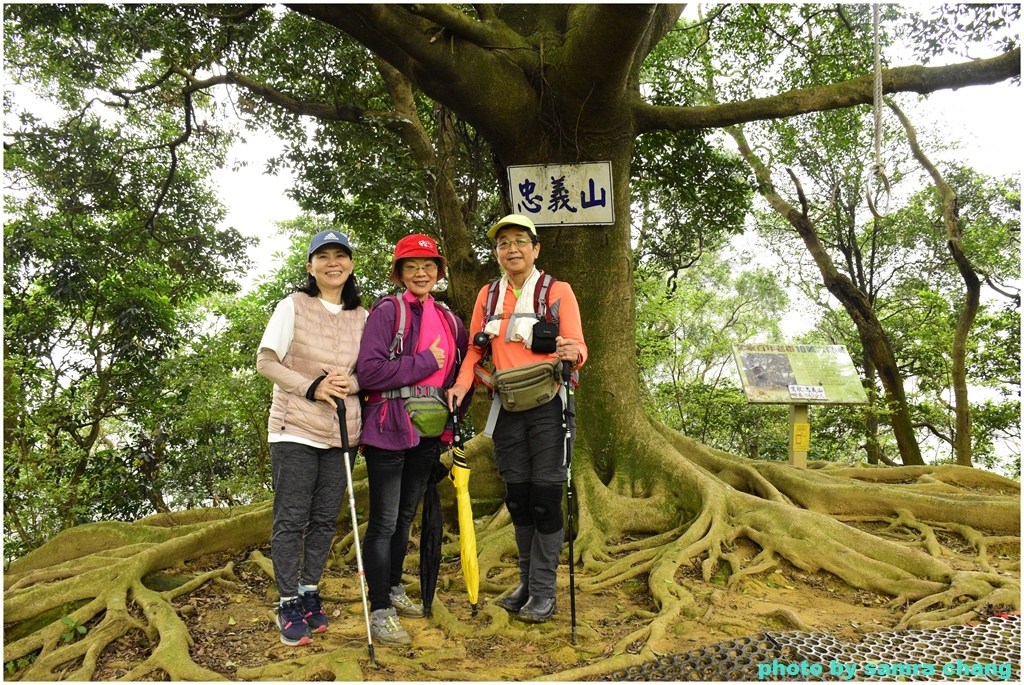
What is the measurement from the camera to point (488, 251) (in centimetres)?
863

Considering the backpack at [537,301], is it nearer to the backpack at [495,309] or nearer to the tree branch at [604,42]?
the backpack at [495,309]

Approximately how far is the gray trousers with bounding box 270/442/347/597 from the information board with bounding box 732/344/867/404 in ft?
15.6

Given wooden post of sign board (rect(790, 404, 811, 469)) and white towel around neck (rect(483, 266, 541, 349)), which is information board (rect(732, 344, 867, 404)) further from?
white towel around neck (rect(483, 266, 541, 349))

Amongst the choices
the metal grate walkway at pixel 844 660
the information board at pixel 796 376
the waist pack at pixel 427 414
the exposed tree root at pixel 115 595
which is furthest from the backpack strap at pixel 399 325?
the information board at pixel 796 376

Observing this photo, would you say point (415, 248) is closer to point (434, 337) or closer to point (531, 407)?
point (434, 337)

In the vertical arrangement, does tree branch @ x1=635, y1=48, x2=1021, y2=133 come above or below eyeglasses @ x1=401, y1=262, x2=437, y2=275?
above

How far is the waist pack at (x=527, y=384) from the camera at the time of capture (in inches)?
137

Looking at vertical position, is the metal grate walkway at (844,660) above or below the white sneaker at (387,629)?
below

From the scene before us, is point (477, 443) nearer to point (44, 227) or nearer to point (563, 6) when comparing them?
point (563, 6)

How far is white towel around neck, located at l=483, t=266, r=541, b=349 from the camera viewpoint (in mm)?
3547

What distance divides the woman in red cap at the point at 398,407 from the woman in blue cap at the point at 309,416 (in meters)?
0.15

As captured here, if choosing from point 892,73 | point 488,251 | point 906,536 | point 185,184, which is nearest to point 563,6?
point 892,73

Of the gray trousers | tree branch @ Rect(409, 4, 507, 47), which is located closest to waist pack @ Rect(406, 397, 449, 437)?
the gray trousers

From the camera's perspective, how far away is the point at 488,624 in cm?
363
